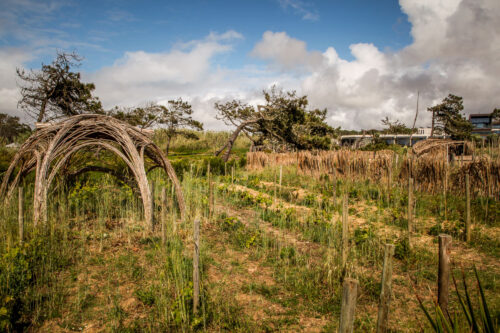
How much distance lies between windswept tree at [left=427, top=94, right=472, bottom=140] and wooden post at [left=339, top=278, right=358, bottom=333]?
28.9 meters

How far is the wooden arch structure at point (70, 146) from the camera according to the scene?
4.39 m

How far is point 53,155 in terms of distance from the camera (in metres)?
4.48

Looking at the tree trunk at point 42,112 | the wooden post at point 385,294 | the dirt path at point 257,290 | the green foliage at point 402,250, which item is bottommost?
the dirt path at point 257,290

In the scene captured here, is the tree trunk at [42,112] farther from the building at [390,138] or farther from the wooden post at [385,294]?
the building at [390,138]

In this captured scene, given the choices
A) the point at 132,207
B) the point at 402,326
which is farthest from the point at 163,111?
the point at 402,326

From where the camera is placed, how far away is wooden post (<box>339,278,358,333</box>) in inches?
62.6

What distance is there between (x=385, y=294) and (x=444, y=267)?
2.11 feet

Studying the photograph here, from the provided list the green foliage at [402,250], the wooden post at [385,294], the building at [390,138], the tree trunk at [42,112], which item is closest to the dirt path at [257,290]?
the wooden post at [385,294]

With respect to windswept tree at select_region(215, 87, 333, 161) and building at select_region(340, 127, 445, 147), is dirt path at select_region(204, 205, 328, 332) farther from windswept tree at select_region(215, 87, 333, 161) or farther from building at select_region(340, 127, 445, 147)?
building at select_region(340, 127, 445, 147)

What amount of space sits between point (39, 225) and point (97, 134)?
1.97 metres

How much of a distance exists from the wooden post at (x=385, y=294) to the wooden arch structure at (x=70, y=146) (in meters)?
3.87

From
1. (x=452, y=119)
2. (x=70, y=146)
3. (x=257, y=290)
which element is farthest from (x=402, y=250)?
(x=452, y=119)

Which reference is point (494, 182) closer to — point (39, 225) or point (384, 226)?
point (384, 226)

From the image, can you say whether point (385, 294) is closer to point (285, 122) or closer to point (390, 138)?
point (285, 122)
